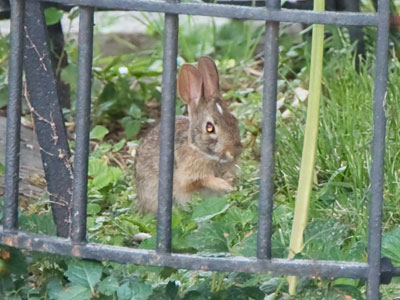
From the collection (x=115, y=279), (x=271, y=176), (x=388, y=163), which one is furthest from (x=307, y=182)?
(x=388, y=163)

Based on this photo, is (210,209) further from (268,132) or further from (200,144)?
(200,144)

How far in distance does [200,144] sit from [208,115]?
15 centimetres

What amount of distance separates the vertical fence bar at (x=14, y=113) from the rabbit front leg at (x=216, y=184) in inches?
78.7

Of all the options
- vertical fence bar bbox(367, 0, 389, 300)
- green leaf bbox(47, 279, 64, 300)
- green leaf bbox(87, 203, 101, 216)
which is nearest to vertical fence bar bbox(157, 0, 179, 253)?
green leaf bbox(47, 279, 64, 300)

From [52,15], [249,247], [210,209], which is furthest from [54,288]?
[52,15]

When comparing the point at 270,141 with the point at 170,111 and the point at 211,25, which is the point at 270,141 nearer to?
the point at 170,111

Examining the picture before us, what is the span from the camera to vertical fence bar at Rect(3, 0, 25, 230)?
9.45 ft

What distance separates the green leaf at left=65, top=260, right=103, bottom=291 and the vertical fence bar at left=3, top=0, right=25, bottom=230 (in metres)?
0.22

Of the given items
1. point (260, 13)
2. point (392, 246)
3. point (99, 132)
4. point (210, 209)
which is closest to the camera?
point (260, 13)

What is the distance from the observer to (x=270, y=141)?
2773 mm

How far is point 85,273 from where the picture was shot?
2.96 meters

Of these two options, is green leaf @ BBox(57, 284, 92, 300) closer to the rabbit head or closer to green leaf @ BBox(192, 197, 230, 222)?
green leaf @ BBox(192, 197, 230, 222)

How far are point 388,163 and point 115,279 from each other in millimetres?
1580

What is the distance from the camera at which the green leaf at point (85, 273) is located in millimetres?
2939
